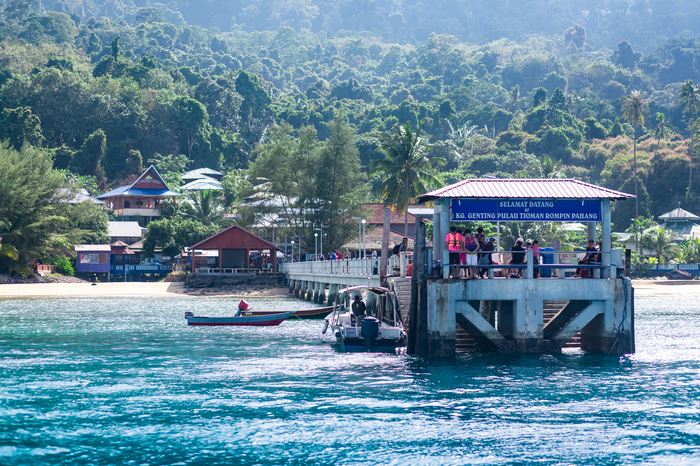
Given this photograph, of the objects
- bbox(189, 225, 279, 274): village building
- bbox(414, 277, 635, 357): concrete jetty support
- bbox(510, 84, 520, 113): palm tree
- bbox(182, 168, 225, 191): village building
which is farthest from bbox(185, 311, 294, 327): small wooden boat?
bbox(510, 84, 520, 113): palm tree

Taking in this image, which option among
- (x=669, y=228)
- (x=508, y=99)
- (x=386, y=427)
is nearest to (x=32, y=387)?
(x=386, y=427)

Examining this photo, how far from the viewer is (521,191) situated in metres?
22.6

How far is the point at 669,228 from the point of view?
96000mm

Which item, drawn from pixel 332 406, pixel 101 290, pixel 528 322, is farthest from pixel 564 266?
pixel 101 290

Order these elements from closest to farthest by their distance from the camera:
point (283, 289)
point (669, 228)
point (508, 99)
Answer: point (283, 289)
point (669, 228)
point (508, 99)

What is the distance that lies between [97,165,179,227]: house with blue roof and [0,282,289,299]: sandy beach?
3220cm

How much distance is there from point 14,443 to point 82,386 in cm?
526

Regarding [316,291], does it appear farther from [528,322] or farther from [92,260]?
[92,260]

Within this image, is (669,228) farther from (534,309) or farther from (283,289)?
(534,309)

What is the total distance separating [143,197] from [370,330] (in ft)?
271

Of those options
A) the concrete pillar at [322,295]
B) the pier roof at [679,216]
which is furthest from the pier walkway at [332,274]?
the pier roof at [679,216]

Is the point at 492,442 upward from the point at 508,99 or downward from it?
downward

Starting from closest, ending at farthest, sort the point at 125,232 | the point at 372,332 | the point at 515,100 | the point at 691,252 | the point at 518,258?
1. the point at 518,258
2. the point at 372,332
3. the point at 691,252
4. the point at 125,232
5. the point at 515,100

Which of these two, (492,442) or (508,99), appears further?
(508,99)
